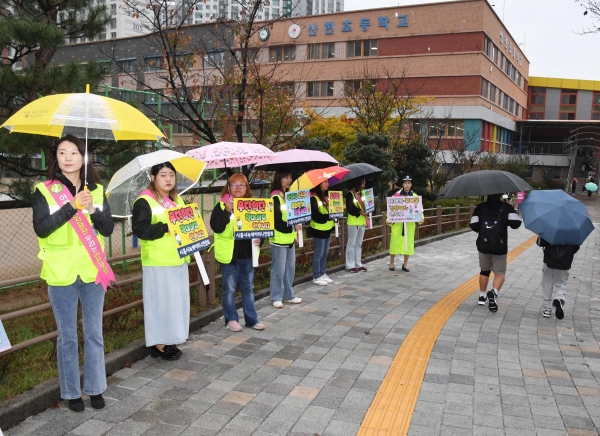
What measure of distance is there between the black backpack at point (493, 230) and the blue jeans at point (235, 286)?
10.8 feet

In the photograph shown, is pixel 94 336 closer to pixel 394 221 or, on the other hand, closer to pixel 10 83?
pixel 10 83

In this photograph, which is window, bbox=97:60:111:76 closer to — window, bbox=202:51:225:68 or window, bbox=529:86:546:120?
window, bbox=202:51:225:68

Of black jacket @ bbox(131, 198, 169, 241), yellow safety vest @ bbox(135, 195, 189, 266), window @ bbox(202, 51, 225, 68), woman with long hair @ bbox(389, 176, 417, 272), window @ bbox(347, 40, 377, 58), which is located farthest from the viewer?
window @ bbox(347, 40, 377, 58)

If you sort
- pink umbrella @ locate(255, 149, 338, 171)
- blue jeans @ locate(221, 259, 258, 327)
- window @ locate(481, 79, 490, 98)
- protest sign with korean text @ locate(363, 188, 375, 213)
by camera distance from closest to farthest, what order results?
blue jeans @ locate(221, 259, 258, 327) → pink umbrella @ locate(255, 149, 338, 171) → protest sign with korean text @ locate(363, 188, 375, 213) → window @ locate(481, 79, 490, 98)

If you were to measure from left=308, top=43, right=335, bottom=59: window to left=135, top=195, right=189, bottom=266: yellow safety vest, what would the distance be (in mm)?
42954

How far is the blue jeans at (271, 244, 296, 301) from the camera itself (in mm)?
6961

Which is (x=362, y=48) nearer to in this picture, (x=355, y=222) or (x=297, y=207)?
(x=355, y=222)

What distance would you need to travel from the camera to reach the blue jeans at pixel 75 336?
3.77m

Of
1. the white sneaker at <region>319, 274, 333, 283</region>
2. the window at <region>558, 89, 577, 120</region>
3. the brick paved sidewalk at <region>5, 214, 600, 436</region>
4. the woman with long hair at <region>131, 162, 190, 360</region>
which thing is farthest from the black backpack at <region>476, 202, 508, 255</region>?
the window at <region>558, 89, 577, 120</region>

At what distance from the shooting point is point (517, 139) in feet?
194

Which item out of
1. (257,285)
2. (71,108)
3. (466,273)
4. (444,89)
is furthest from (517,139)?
(71,108)

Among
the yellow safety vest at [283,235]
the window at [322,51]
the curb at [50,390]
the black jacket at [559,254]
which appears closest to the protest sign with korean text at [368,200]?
the yellow safety vest at [283,235]

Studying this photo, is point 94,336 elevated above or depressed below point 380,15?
below

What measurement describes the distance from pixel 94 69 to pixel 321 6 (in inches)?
6842
